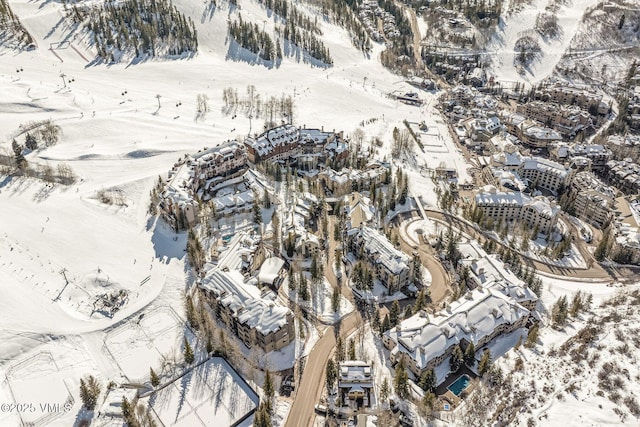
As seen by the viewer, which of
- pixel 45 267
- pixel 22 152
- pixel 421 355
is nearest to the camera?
pixel 421 355

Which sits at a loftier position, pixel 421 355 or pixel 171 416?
pixel 421 355

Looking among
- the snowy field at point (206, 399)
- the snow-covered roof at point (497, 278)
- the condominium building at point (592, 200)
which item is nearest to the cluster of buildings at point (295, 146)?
the snow-covered roof at point (497, 278)

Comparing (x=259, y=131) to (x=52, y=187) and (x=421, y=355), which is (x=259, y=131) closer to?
(x=52, y=187)

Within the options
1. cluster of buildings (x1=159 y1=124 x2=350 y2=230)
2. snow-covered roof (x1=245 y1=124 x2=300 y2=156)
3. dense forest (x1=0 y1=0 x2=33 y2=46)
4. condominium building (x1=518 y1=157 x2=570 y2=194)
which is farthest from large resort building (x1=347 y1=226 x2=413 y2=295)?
dense forest (x1=0 y1=0 x2=33 y2=46)

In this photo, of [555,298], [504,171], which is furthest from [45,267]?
[504,171]

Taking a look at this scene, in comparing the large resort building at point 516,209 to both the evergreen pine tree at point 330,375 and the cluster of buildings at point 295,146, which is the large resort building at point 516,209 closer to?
the cluster of buildings at point 295,146

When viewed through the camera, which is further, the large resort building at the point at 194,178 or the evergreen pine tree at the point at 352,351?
the large resort building at the point at 194,178
